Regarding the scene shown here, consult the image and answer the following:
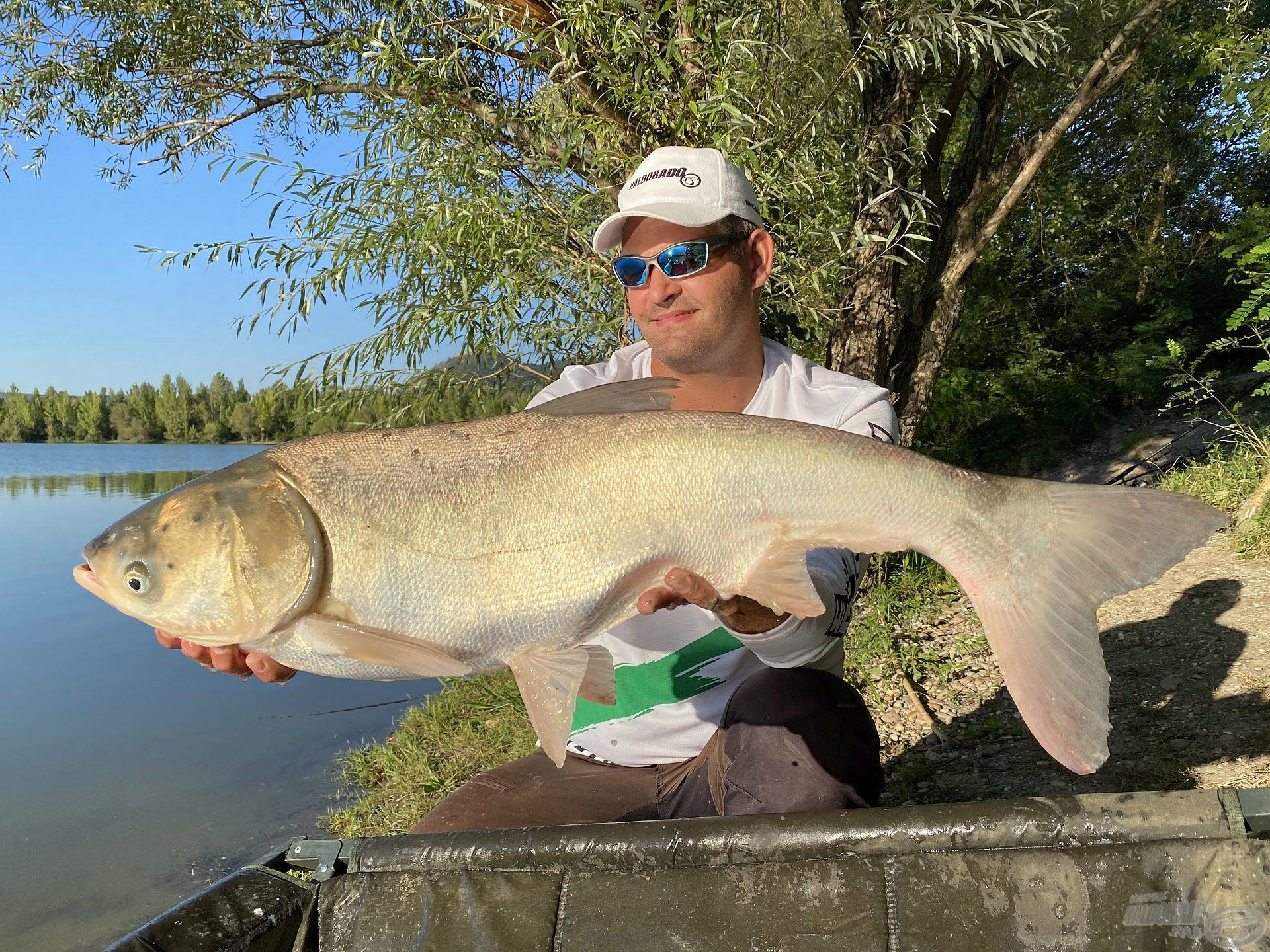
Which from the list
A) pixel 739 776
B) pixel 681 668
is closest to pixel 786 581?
pixel 739 776

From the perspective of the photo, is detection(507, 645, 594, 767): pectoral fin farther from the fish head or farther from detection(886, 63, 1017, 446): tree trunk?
detection(886, 63, 1017, 446): tree trunk

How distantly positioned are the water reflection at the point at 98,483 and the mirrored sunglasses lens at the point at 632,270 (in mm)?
19460

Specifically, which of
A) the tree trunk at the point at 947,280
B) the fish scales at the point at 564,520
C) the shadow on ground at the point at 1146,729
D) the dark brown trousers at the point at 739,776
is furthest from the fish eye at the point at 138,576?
the tree trunk at the point at 947,280

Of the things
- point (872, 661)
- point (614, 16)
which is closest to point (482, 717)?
point (872, 661)

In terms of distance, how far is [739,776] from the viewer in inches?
79.4

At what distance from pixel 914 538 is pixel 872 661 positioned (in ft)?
10.3

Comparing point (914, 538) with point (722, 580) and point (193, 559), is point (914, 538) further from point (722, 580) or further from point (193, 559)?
point (193, 559)

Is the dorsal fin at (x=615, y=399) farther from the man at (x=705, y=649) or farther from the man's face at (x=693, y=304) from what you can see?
the man's face at (x=693, y=304)

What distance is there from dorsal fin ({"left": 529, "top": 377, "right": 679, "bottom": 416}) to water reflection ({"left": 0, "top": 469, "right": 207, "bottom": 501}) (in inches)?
788

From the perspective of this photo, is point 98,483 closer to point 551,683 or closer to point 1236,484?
point 1236,484

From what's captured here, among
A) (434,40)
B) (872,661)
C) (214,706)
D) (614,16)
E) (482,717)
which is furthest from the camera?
(214,706)

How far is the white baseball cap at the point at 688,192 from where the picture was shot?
2469 millimetres

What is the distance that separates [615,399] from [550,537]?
0.33 meters

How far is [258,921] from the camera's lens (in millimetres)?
1722
